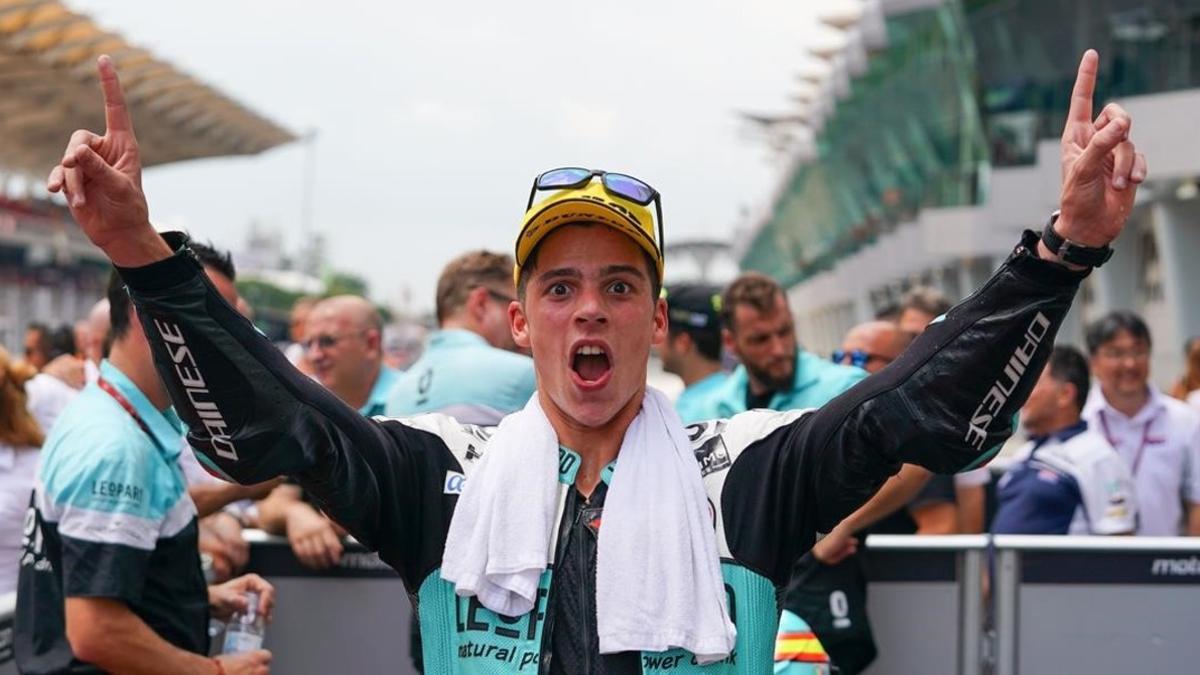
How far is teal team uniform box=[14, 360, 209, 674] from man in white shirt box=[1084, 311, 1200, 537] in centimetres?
469

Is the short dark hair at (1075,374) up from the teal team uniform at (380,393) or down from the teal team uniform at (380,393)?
up

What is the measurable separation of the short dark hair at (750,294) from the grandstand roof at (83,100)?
38.2 metres

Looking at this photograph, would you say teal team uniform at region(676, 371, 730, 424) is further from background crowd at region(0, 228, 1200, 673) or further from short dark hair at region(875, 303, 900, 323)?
short dark hair at region(875, 303, 900, 323)

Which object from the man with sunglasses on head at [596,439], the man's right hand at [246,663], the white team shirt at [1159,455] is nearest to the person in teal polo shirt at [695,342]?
the white team shirt at [1159,455]

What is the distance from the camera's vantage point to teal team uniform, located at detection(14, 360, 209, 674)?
3770 mm

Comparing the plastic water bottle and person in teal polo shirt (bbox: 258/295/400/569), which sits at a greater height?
person in teal polo shirt (bbox: 258/295/400/569)

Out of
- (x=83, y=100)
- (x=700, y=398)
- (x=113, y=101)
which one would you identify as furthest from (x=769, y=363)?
(x=83, y=100)

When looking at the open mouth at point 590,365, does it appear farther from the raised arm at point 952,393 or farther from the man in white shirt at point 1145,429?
the man in white shirt at point 1145,429

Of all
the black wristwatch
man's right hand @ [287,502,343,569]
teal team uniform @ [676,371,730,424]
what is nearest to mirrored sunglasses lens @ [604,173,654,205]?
the black wristwatch

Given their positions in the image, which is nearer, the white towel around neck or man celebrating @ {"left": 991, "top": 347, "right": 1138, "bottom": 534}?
the white towel around neck

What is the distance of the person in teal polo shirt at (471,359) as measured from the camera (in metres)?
5.41

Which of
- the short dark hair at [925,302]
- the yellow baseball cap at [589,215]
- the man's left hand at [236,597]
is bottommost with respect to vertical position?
the man's left hand at [236,597]

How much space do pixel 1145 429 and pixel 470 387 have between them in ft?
12.1

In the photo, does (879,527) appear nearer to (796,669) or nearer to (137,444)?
(796,669)
